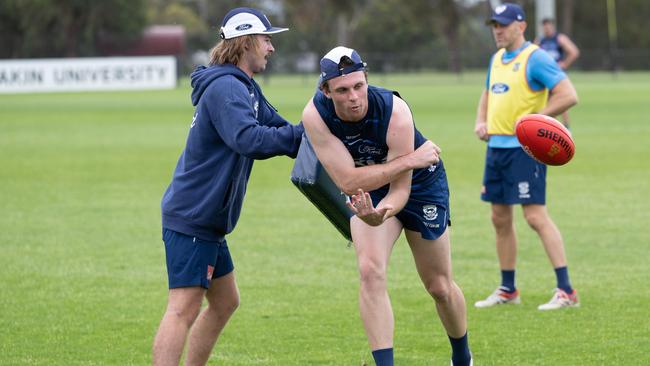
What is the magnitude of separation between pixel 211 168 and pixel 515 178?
3.66 m

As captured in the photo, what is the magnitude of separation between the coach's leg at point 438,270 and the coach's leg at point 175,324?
4.05ft

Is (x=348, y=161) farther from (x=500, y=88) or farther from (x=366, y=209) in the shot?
(x=500, y=88)

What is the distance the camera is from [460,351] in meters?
6.80

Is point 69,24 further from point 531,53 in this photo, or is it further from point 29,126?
point 531,53

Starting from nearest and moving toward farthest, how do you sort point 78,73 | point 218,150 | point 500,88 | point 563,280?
1. point 218,150
2. point 563,280
3. point 500,88
4. point 78,73

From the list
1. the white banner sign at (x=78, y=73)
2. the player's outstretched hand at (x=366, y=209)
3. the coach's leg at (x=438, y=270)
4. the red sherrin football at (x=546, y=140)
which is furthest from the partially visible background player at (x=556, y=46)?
the white banner sign at (x=78, y=73)

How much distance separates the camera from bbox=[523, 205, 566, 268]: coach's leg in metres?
9.09

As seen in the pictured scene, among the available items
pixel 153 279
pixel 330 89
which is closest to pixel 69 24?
pixel 153 279

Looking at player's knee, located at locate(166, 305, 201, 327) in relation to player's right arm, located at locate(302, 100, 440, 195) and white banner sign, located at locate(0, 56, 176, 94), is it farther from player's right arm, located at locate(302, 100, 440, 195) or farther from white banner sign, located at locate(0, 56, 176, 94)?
white banner sign, located at locate(0, 56, 176, 94)

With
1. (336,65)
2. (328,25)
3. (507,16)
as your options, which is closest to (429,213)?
(336,65)

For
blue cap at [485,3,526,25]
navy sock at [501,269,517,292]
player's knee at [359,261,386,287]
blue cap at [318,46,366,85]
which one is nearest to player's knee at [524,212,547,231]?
navy sock at [501,269,517,292]

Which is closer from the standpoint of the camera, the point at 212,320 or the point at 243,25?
the point at 243,25

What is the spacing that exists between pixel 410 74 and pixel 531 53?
58.0m

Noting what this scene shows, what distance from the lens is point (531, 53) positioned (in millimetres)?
9156
